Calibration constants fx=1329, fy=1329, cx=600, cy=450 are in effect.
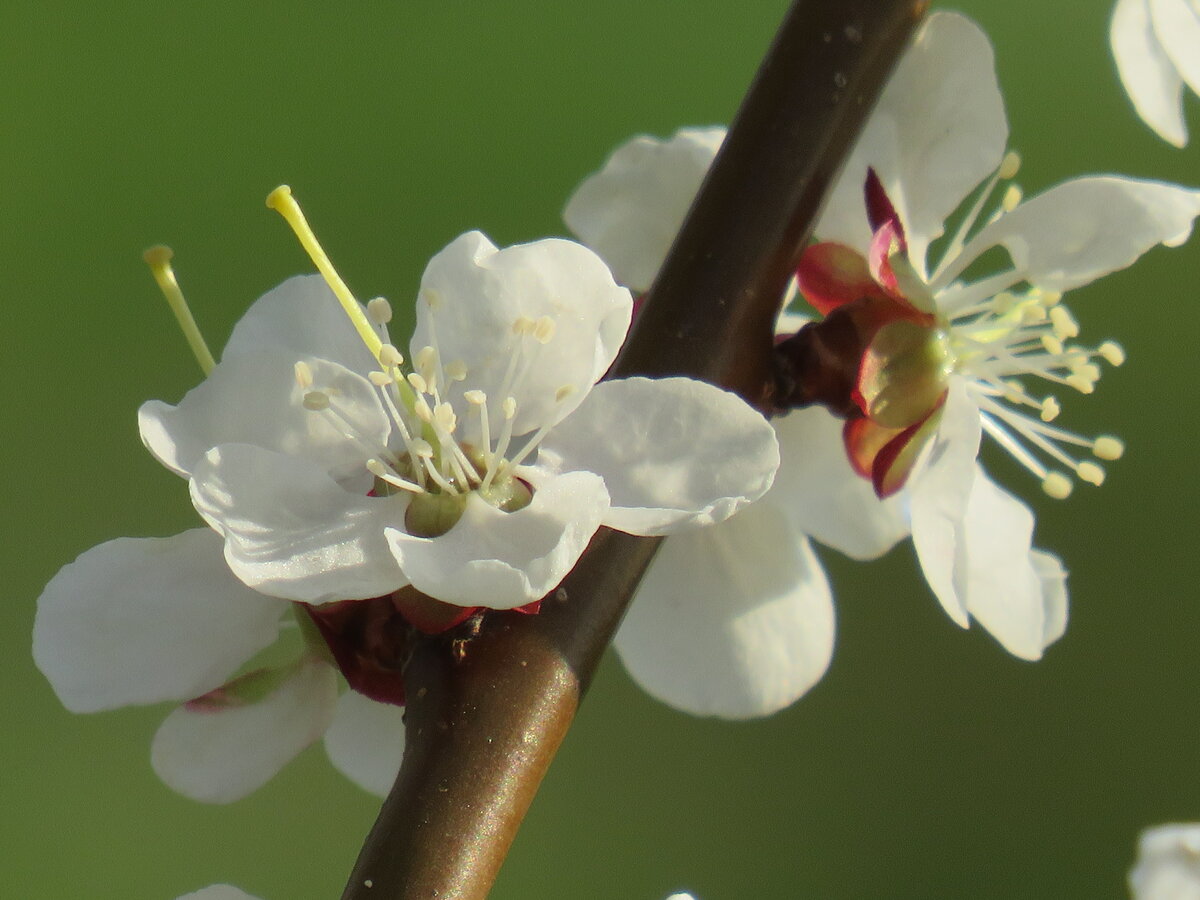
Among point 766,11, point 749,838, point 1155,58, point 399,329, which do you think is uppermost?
point 1155,58

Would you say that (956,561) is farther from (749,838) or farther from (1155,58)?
(749,838)

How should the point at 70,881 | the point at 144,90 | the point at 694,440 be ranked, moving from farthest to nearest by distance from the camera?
the point at 144,90
the point at 70,881
the point at 694,440

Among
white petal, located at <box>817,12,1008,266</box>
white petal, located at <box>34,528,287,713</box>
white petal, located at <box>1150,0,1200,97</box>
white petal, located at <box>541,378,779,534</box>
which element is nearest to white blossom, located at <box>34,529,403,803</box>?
white petal, located at <box>34,528,287,713</box>

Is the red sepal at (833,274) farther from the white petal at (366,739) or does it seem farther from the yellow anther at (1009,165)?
the white petal at (366,739)

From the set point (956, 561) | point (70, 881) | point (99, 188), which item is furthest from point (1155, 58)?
point (99, 188)

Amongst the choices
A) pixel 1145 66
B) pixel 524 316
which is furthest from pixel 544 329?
pixel 1145 66

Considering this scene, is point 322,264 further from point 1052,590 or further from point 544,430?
point 1052,590

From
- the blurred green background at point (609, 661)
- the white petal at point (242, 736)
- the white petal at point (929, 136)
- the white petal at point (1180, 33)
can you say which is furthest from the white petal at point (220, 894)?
the blurred green background at point (609, 661)
